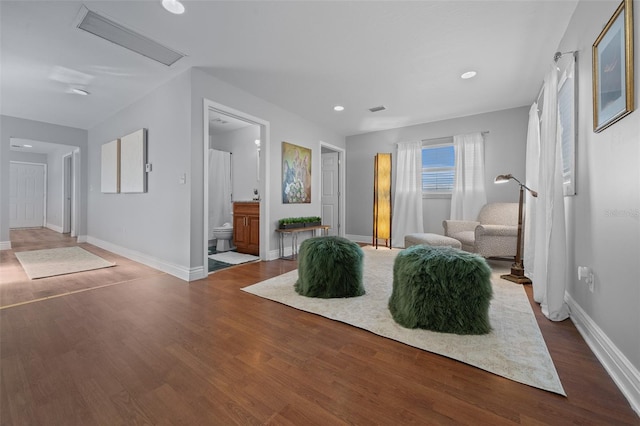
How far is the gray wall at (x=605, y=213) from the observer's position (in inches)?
50.6

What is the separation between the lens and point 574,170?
7.01ft

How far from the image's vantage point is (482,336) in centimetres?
183

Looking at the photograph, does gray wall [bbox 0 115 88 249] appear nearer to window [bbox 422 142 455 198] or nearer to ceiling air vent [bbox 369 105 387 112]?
ceiling air vent [bbox 369 105 387 112]

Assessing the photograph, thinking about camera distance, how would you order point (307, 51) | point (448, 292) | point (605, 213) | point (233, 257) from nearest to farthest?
point (605, 213) < point (448, 292) < point (307, 51) < point (233, 257)

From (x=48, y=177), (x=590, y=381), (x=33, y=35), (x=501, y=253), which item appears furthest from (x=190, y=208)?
(x=48, y=177)

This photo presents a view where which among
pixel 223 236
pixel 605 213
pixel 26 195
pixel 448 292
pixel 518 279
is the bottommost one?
pixel 518 279

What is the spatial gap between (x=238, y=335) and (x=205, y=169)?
2148 mm

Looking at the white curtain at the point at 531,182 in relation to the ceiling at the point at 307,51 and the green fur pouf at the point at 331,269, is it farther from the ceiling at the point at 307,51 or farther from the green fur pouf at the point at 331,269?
the green fur pouf at the point at 331,269

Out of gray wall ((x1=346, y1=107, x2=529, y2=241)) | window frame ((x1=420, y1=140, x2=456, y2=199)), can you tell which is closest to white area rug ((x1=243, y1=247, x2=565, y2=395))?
gray wall ((x1=346, y1=107, x2=529, y2=241))

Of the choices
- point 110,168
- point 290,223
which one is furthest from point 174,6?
point 110,168

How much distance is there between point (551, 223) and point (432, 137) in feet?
10.9

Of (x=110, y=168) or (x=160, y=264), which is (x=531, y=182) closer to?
(x=160, y=264)

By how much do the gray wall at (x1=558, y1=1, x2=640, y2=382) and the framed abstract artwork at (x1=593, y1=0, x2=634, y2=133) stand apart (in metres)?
0.04

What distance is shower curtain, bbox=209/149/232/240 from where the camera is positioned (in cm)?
570
